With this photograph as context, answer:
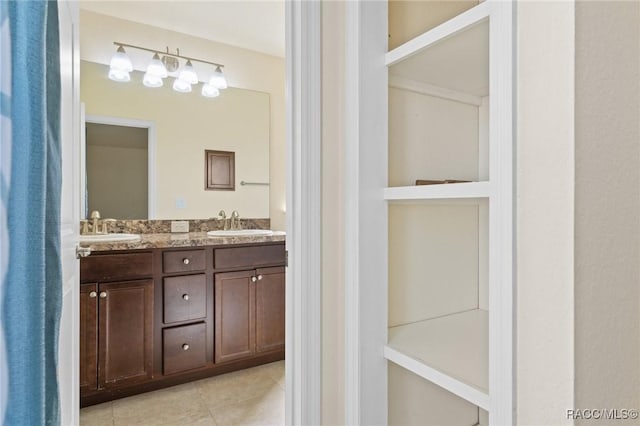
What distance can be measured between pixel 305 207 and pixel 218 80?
2.30m

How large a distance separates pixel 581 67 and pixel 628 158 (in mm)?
167

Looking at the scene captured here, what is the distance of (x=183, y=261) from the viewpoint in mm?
2301

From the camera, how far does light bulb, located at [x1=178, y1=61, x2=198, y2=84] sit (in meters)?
2.84

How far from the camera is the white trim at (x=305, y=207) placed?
111cm

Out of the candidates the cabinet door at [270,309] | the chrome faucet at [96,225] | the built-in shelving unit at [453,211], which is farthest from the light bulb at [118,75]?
the built-in shelving unit at [453,211]

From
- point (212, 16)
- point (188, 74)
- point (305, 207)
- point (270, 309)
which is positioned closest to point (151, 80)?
point (188, 74)

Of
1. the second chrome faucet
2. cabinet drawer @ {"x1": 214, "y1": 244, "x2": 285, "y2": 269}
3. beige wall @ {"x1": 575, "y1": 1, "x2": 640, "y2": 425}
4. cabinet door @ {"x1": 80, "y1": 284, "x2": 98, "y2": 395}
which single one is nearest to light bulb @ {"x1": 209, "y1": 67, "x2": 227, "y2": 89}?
the second chrome faucet

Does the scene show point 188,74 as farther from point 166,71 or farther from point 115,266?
point 115,266

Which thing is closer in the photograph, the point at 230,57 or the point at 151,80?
the point at 151,80

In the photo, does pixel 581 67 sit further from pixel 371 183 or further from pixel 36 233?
pixel 36 233

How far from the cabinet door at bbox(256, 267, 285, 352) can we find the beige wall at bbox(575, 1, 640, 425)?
2203mm

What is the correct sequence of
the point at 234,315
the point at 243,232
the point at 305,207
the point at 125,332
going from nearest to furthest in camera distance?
the point at 305,207
the point at 125,332
the point at 234,315
the point at 243,232

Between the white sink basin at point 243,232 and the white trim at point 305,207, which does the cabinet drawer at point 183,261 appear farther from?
the white trim at point 305,207

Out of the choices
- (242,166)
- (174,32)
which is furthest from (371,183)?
(174,32)
